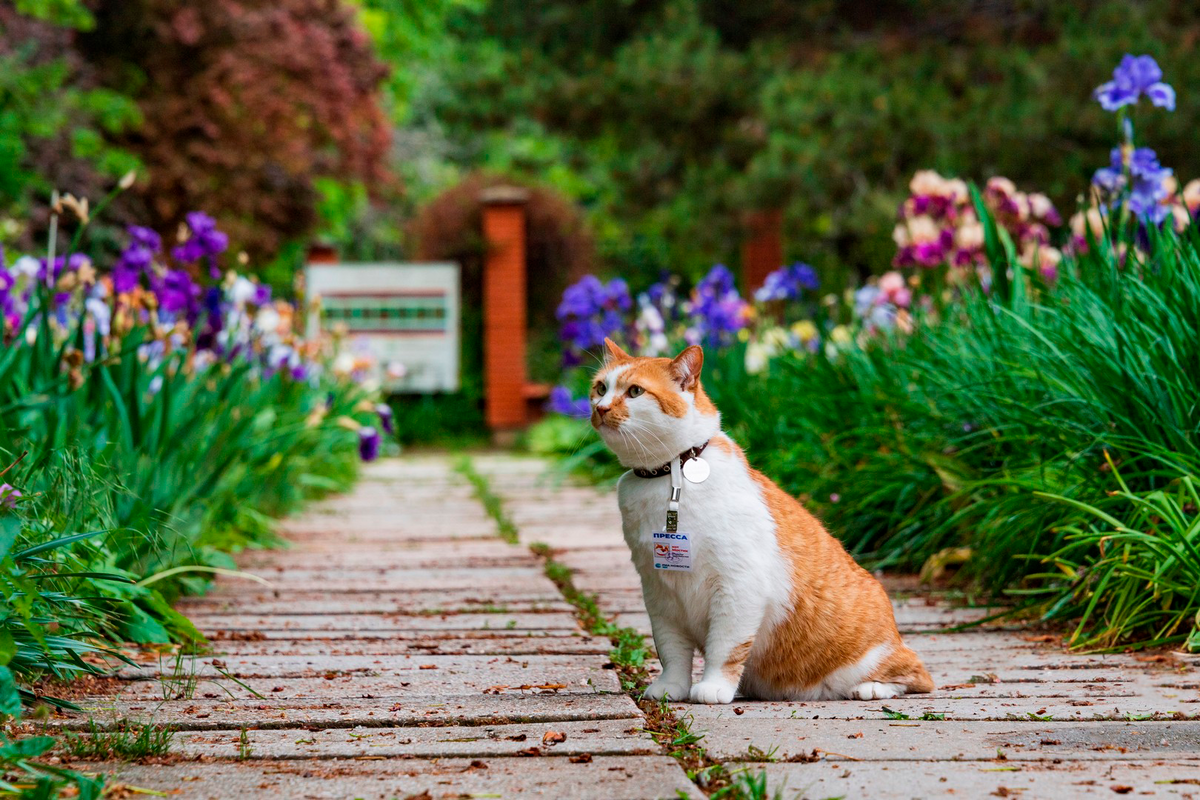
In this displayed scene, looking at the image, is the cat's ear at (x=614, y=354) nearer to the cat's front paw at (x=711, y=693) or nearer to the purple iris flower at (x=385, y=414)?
the cat's front paw at (x=711, y=693)

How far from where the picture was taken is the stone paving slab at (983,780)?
1.72 meters

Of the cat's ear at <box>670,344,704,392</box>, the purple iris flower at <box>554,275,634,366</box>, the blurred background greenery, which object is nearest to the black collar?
the cat's ear at <box>670,344,704,392</box>

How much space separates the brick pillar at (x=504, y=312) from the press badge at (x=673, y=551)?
36.0 ft

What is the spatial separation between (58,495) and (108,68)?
11.6 metres

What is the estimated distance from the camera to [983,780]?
1795 millimetres

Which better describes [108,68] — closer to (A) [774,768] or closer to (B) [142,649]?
(B) [142,649]

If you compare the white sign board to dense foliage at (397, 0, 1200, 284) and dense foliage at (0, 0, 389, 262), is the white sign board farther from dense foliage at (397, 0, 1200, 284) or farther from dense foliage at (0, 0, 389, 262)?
dense foliage at (397, 0, 1200, 284)

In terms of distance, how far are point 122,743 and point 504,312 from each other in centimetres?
1154

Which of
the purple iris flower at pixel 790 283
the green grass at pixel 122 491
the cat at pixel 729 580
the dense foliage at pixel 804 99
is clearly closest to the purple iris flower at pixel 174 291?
the green grass at pixel 122 491

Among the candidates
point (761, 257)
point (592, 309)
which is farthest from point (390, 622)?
point (761, 257)

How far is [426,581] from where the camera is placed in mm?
4039

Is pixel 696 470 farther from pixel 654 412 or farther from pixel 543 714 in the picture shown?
pixel 543 714

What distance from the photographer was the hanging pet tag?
2.38 m

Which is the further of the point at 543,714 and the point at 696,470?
the point at 696,470
